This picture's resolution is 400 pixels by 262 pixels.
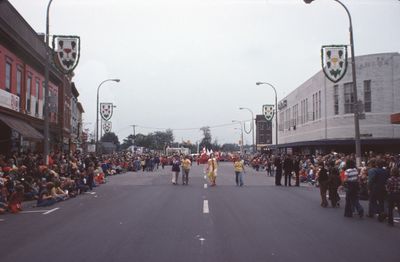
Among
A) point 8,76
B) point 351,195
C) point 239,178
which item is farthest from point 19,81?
point 351,195

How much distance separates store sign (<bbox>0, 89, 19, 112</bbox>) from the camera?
22.4 meters

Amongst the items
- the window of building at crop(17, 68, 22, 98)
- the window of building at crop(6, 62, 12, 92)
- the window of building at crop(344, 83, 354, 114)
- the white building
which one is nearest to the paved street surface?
the window of building at crop(6, 62, 12, 92)

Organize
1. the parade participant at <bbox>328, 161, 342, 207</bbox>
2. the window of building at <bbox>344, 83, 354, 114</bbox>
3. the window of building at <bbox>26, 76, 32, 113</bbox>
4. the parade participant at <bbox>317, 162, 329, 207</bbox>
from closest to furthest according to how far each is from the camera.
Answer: the parade participant at <bbox>328, 161, 342, 207</bbox>
the parade participant at <bbox>317, 162, 329, 207</bbox>
the window of building at <bbox>26, 76, 32, 113</bbox>
the window of building at <bbox>344, 83, 354, 114</bbox>

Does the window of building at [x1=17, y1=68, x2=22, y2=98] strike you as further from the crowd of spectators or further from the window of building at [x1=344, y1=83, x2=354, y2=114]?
the window of building at [x1=344, y1=83, x2=354, y2=114]

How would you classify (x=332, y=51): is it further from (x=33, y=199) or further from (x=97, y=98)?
(x=97, y=98)

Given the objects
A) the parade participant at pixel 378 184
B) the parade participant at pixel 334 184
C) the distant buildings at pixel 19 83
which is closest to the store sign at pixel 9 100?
the distant buildings at pixel 19 83

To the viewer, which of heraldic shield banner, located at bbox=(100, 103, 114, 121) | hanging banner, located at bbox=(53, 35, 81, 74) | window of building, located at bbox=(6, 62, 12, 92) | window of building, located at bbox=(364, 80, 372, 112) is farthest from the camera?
heraldic shield banner, located at bbox=(100, 103, 114, 121)

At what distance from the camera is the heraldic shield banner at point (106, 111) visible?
43250mm

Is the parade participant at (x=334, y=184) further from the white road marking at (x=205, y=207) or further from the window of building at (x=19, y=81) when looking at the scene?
the window of building at (x=19, y=81)

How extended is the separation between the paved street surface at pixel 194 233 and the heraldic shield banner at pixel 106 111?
91.0 ft

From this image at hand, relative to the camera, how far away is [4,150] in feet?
82.4

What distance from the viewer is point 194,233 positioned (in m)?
10.2

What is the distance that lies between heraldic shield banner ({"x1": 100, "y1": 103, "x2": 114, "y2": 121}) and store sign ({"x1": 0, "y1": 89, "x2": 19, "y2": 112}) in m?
17.9

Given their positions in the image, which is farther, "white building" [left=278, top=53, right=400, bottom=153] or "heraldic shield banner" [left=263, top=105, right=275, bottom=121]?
"heraldic shield banner" [left=263, top=105, right=275, bottom=121]
